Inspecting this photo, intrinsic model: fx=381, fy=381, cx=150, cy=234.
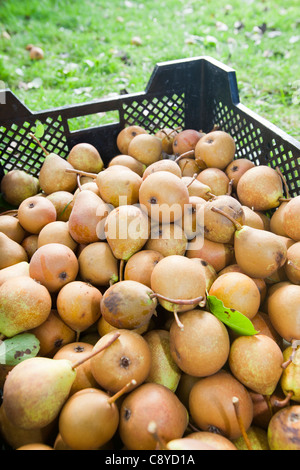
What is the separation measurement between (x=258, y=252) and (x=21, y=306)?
33.2 inches

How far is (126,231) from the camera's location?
1411 millimetres

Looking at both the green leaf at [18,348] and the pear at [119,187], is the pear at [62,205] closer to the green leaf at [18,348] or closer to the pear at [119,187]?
the pear at [119,187]

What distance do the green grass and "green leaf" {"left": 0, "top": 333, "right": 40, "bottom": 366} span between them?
6.76 ft

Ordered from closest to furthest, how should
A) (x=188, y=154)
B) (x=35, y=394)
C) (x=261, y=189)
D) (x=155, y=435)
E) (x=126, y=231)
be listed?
(x=155, y=435) < (x=35, y=394) < (x=126, y=231) < (x=261, y=189) < (x=188, y=154)

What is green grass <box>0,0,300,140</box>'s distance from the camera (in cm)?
346

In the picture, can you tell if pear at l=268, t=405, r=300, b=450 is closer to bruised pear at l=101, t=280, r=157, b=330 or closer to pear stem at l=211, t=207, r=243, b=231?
bruised pear at l=101, t=280, r=157, b=330

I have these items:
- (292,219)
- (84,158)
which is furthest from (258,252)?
(84,158)

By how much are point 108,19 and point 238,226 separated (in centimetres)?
442

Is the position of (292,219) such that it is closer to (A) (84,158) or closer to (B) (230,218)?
(B) (230,218)

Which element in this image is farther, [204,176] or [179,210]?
[204,176]
